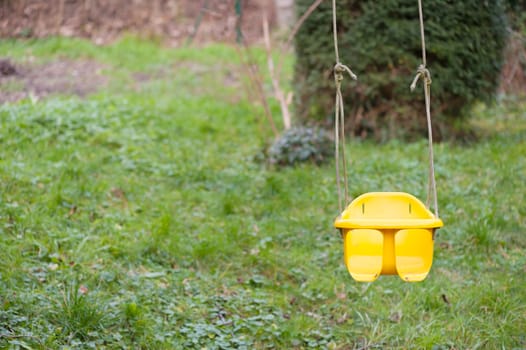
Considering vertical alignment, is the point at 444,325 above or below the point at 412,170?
below

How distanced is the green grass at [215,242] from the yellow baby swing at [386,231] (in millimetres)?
601

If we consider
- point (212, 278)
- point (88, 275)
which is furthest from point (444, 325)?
point (88, 275)

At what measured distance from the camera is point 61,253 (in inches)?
184

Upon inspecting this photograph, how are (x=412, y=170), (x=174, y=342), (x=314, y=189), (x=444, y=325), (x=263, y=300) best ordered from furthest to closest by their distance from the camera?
(x=412, y=170) → (x=314, y=189) → (x=263, y=300) → (x=444, y=325) → (x=174, y=342)

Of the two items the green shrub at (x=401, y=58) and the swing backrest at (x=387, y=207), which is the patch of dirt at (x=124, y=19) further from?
the swing backrest at (x=387, y=207)

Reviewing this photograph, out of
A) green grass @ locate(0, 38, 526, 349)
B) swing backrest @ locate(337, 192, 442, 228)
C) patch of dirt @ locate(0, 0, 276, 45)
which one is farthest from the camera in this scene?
patch of dirt @ locate(0, 0, 276, 45)

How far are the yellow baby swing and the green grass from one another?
60cm

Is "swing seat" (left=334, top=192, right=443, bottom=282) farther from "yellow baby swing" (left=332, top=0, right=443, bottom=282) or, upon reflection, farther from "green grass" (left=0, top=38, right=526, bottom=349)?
"green grass" (left=0, top=38, right=526, bottom=349)

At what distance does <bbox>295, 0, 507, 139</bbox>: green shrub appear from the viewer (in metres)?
7.76

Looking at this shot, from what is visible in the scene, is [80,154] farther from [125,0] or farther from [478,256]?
[125,0]

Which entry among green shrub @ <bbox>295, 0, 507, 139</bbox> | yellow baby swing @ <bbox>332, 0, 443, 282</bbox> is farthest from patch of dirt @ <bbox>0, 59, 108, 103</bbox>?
yellow baby swing @ <bbox>332, 0, 443, 282</bbox>

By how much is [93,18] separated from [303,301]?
10.6m

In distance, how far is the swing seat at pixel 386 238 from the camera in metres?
3.29

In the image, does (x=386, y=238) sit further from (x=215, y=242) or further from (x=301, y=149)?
(x=301, y=149)
